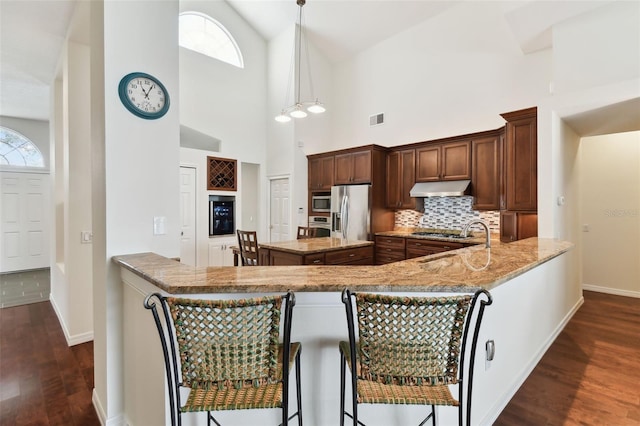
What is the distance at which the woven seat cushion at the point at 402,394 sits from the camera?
1.17 metres

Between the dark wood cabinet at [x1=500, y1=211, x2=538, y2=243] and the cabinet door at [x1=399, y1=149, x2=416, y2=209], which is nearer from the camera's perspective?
the dark wood cabinet at [x1=500, y1=211, x2=538, y2=243]

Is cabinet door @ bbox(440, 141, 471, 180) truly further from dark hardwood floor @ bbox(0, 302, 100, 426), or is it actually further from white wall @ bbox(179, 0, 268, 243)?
dark hardwood floor @ bbox(0, 302, 100, 426)

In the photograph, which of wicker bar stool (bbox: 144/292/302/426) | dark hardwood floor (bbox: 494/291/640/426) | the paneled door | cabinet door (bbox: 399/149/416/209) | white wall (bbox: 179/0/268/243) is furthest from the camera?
the paneled door

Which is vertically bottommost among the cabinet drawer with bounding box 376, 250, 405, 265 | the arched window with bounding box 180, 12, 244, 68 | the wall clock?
the cabinet drawer with bounding box 376, 250, 405, 265

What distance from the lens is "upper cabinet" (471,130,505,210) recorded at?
434 centimetres

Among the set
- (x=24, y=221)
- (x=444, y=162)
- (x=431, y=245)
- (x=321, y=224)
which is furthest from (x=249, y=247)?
(x=24, y=221)

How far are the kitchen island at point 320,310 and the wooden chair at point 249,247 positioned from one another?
191 cm

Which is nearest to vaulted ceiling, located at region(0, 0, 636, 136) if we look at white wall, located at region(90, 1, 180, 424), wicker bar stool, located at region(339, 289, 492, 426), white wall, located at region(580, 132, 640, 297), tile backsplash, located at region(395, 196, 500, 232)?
white wall, located at region(90, 1, 180, 424)

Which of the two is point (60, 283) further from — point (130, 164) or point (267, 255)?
point (130, 164)

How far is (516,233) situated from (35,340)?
5.61 meters

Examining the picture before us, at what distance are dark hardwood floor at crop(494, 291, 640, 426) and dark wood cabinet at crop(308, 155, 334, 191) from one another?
13.8 feet

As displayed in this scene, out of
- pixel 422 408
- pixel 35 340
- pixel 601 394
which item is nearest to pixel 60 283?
pixel 35 340

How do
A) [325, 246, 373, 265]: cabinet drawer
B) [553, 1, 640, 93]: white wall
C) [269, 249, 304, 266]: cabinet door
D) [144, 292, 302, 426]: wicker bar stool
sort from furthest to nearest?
1. [325, 246, 373, 265]: cabinet drawer
2. [269, 249, 304, 266]: cabinet door
3. [553, 1, 640, 93]: white wall
4. [144, 292, 302, 426]: wicker bar stool

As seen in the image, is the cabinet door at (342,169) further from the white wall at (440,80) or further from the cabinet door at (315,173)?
the white wall at (440,80)
